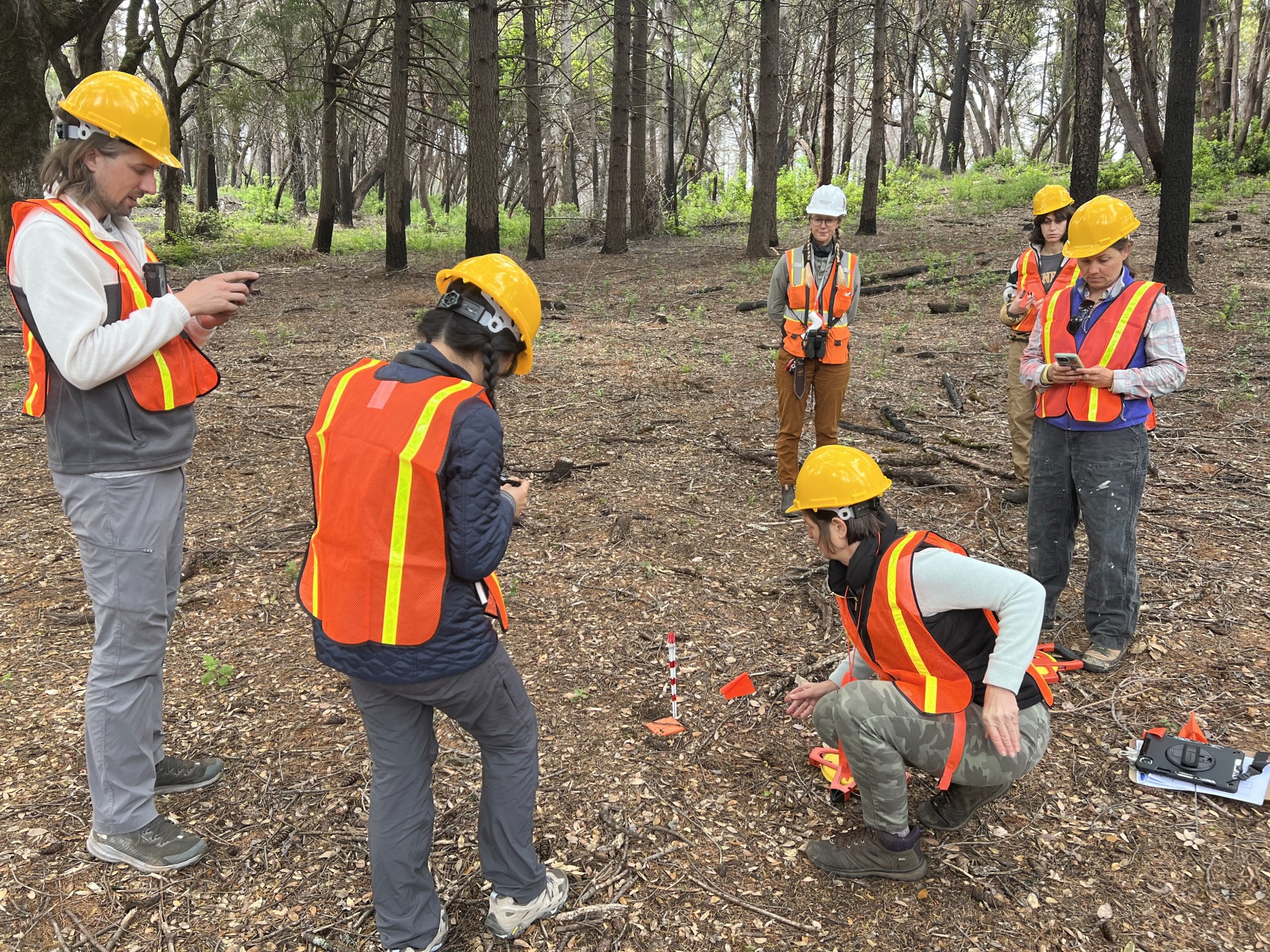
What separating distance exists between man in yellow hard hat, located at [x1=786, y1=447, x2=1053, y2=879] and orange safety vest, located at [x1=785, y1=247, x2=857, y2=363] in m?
3.05

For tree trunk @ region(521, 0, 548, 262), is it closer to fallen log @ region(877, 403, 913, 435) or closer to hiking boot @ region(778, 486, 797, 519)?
fallen log @ region(877, 403, 913, 435)

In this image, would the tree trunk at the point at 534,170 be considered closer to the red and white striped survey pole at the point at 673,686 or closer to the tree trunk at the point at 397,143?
the tree trunk at the point at 397,143

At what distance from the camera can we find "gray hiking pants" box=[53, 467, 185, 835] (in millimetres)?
2676

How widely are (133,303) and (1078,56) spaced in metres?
13.0

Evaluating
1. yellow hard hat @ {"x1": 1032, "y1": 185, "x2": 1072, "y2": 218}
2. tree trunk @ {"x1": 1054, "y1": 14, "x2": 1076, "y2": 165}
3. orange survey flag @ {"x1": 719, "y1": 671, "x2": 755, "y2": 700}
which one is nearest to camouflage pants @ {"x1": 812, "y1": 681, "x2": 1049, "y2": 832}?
orange survey flag @ {"x1": 719, "y1": 671, "x2": 755, "y2": 700}

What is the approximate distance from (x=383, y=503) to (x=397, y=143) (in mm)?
14731

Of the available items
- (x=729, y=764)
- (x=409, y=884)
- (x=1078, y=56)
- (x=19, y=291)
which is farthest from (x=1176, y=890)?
(x=1078, y=56)

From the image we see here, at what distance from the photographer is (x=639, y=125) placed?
19.5 m

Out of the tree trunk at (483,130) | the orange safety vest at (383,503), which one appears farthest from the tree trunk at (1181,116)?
the orange safety vest at (383,503)

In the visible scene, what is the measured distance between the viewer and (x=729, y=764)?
351 centimetres

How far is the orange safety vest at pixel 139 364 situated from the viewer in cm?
255

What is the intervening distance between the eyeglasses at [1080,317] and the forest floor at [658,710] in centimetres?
151

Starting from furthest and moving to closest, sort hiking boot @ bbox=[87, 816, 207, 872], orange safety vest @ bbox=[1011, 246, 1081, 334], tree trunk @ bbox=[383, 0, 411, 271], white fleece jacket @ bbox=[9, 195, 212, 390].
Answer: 1. tree trunk @ bbox=[383, 0, 411, 271]
2. orange safety vest @ bbox=[1011, 246, 1081, 334]
3. hiking boot @ bbox=[87, 816, 207, 872]
4. white fleece jacket @ bbox=[9, 195, 212, 390]

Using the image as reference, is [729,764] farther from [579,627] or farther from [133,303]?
[133,303]
